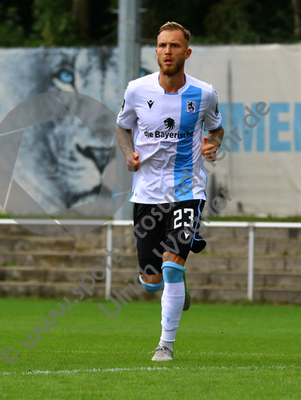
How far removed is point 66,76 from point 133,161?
26.5 ft

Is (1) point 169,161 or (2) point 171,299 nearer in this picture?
(2) point 171,299

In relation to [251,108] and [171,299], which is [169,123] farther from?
[251,108]

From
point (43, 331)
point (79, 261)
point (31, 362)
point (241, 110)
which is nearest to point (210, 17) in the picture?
point (241, 110)

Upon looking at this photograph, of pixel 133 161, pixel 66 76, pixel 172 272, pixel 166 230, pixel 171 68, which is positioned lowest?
pixel 172 272

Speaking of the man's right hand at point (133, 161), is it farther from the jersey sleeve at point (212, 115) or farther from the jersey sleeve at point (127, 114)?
the jersey sleeve at point (212, 115)

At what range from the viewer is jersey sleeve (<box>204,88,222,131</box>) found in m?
5.98

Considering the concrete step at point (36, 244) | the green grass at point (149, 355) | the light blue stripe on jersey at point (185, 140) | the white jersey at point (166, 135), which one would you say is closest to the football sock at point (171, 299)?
the green grass at point (149, 355)

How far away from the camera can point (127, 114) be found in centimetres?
597

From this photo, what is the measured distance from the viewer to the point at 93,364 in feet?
17.7

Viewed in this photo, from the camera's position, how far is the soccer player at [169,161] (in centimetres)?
557

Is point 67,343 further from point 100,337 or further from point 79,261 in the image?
point 79,261

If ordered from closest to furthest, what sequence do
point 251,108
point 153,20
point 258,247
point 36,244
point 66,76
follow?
point 258,247 < point 36,244 < point 251,108 < point 66,76 < point 153,20

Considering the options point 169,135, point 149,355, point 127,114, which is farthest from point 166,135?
point 149,355

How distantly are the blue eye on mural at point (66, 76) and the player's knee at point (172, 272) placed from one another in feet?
27.7
